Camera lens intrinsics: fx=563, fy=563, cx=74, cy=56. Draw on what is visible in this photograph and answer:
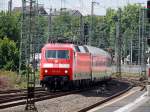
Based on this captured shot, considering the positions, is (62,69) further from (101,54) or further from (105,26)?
(105,26)

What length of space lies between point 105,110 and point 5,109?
396 cm

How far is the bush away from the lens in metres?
55.6

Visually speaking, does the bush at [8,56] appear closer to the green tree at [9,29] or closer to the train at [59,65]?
the train at [59,65]

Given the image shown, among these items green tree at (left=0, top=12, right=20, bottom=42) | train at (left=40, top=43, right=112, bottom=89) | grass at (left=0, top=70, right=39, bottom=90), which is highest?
green tree at (left=0, top=12, right=20, bottom=42)

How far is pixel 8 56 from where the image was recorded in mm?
56125

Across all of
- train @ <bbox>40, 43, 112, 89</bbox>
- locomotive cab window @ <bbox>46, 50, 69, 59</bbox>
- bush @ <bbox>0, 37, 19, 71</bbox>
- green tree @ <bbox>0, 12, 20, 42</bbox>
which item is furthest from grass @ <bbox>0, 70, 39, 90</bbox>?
green tree @ <bbox>0, 12, 20, 42</bbox>

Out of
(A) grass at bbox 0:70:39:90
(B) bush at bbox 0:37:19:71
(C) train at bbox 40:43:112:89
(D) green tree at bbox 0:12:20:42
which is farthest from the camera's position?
(D) green tree at bbox 0:12:20:42

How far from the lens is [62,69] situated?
34.9 metres

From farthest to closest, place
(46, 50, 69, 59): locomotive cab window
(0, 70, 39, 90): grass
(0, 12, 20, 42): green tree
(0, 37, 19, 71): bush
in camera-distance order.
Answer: (0, 12, 20, 42): green tree < (0, 37, 19, 71): bush < (0, 70, 39, 90): grass < (46, 50, 69, 59): locomotive cab window

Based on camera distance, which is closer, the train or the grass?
the train

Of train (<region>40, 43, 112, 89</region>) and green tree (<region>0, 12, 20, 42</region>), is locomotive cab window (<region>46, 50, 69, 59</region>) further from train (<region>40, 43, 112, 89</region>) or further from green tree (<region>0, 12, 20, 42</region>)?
green tree (<region>0, 12, 20, 42</region>)

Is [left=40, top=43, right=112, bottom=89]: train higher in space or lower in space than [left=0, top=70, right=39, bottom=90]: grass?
Answer: higher

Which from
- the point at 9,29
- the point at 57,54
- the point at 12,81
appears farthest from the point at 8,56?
the point at 9,29

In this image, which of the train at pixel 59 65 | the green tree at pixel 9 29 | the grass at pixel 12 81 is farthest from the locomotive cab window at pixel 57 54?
the green tree at pixel 9 29
